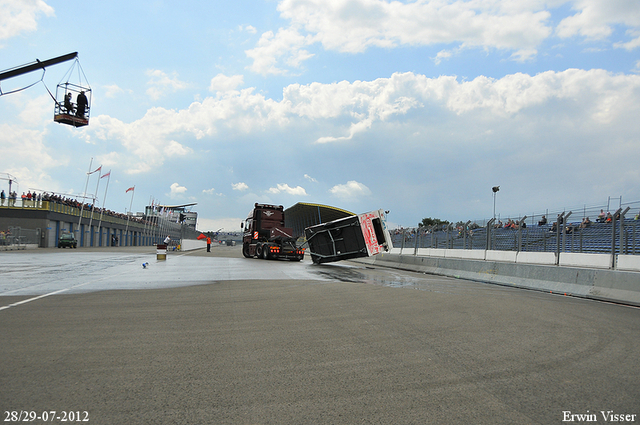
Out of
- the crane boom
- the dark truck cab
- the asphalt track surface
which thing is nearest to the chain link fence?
the asphalt track surface

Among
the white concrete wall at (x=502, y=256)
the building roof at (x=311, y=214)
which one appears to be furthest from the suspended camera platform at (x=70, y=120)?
the building roof at (x=311, y=214)

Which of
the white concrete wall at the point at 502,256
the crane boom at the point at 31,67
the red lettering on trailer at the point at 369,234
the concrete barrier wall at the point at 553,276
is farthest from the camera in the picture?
the crane boom at the point at 31,67

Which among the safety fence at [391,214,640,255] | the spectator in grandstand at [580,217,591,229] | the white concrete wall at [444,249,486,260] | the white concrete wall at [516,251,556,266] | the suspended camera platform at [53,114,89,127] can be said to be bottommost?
the white concrete wall at [444,249,486,260]

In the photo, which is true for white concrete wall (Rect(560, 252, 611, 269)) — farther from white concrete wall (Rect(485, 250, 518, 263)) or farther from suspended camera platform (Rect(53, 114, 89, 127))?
suspended camera platform (Rect(53, 114, 89, 127))

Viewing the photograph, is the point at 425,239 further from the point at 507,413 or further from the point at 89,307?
the point at 507,413

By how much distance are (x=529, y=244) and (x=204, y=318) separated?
15.0 metres

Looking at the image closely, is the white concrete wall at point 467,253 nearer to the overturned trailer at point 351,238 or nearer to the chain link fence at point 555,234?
the chain link fence at point 555,234

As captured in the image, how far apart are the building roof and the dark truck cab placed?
113ft

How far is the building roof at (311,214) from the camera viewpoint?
77.6 m

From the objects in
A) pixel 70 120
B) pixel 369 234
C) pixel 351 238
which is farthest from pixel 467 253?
pixel 70 120

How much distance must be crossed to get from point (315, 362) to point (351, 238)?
1873 cm

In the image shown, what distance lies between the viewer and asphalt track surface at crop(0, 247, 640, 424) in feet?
11.9

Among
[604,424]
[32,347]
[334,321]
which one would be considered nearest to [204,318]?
[334,321]

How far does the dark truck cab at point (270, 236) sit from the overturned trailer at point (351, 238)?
4.84 meters
